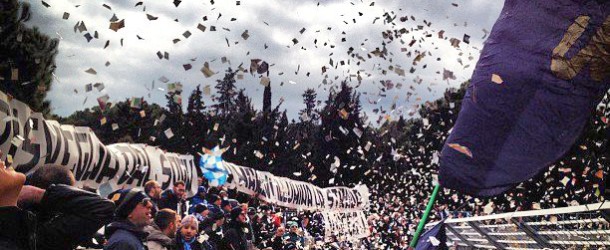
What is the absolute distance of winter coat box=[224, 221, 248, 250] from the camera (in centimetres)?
931

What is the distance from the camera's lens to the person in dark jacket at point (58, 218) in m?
3.04

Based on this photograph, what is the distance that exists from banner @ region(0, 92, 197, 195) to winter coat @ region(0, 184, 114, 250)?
13.1 feet

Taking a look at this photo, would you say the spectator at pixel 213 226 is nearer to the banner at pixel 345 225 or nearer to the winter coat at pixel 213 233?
the winter coat at pixel 213 233

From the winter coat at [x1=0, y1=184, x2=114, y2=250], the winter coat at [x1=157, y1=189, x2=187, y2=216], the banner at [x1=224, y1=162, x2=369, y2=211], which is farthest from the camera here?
the banner at [x1=224, y1=162, x2=369, y2=211]

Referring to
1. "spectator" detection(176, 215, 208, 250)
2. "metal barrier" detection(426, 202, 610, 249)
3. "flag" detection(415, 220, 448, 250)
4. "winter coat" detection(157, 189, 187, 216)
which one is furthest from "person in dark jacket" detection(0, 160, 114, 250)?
"flag" detection(415, 220, 448, 250)

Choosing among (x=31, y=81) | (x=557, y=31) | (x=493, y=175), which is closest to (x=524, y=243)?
(x=493, y=175)

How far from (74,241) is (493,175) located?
3.15 m

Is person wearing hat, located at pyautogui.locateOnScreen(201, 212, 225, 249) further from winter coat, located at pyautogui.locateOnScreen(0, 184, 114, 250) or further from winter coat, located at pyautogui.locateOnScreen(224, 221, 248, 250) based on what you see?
winter coat, located at pyautogui.locateOnScreen(0, 184, 114, 250)

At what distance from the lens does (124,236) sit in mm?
4141

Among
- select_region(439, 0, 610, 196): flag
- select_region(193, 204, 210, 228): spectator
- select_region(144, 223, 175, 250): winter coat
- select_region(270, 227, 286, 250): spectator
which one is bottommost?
select_region(270, 227, 286, 250): spectator

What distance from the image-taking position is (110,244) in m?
4.09

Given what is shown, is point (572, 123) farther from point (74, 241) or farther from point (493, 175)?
point (74, 241)

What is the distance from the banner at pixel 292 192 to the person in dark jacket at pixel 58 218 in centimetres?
1249

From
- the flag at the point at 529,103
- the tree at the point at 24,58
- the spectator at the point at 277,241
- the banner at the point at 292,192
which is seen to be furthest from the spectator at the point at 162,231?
the tree at the point at 24,58
